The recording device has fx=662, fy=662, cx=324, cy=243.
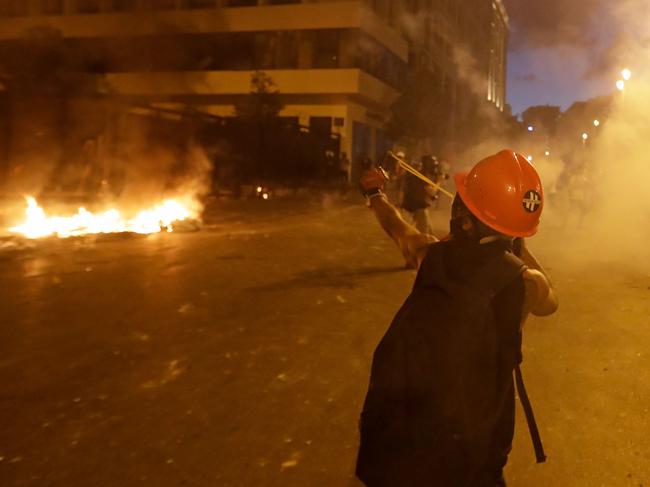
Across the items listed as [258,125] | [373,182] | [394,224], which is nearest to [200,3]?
[258,125]

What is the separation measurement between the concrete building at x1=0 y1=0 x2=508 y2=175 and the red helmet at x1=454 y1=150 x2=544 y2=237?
100ft

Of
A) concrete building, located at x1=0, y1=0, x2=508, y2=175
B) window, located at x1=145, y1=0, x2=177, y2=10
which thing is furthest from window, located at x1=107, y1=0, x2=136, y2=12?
window, located at x1=145, y1=0, x2=177, y2=10

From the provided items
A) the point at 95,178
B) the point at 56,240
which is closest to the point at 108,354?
Result: the point at 56,240

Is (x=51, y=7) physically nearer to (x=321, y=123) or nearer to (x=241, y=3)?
(x=241, y=3)

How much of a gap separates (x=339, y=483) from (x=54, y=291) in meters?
4.69

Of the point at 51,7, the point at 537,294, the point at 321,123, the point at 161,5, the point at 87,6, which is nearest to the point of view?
the point at 537,294

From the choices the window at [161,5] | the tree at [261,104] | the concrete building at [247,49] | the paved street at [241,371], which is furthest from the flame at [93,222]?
the window at [161,5]

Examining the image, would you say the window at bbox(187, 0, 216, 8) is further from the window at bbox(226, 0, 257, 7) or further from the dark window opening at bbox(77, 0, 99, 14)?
the dark window opening at bbox(77, 0, 99, 14)

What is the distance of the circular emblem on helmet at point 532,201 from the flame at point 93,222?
409 inches

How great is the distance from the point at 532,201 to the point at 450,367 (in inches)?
19.3

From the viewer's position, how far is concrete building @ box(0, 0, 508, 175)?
3189 centimetres

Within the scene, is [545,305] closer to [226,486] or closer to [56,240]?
[226,486]

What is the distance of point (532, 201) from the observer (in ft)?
5.34

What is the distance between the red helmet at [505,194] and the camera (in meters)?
1.58
